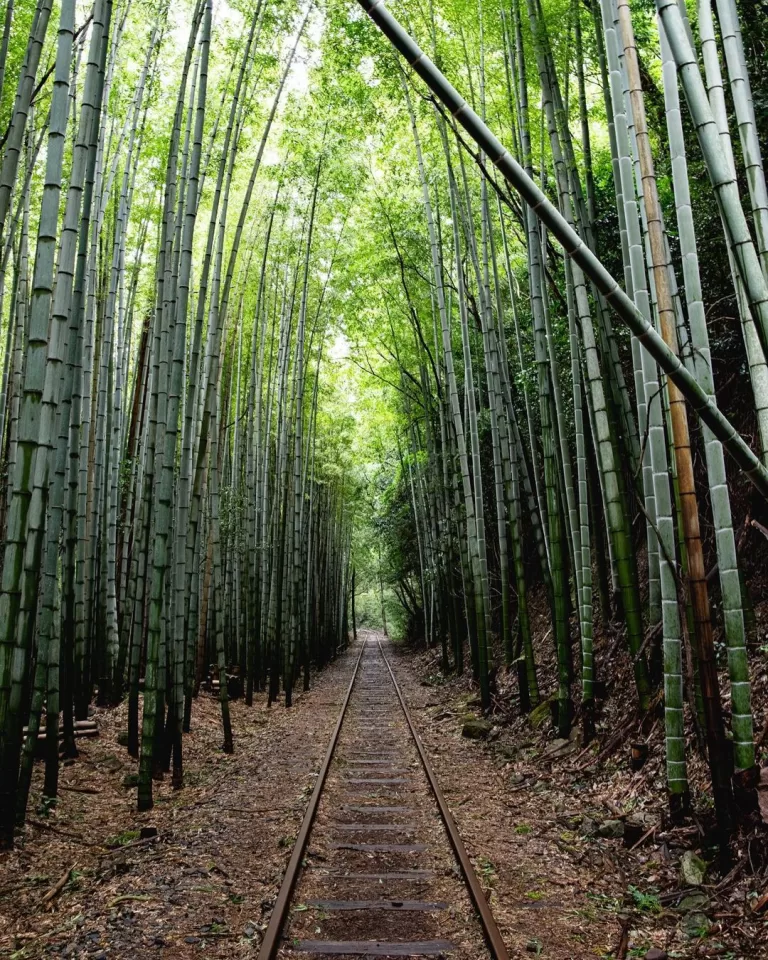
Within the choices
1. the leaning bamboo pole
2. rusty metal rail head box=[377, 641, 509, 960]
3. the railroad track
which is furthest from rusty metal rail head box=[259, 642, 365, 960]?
the leaning bamboo pole

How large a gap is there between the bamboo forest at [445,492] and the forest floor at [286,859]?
1.0 inches

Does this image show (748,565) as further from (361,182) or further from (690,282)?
(361,182)

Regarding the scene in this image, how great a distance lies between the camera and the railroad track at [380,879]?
8.60 feet

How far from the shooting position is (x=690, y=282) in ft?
8.76

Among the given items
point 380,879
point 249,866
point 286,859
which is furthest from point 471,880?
point 249,866

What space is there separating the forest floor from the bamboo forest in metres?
0.02

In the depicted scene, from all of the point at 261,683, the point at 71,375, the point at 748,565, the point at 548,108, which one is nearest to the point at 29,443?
the point at 71,375

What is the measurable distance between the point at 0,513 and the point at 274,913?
228 inches

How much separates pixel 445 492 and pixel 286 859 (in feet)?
24.0

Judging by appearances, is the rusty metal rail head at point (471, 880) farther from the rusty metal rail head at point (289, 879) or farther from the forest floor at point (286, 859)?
the rusty metal rail head at point (289, 879)

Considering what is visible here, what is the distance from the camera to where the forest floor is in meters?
2.64

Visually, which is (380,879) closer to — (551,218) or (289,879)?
(289,879)

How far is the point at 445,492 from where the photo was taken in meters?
10.4

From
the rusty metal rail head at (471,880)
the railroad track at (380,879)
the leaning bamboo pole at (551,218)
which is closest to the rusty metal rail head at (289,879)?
the railroad track at (380,879)
